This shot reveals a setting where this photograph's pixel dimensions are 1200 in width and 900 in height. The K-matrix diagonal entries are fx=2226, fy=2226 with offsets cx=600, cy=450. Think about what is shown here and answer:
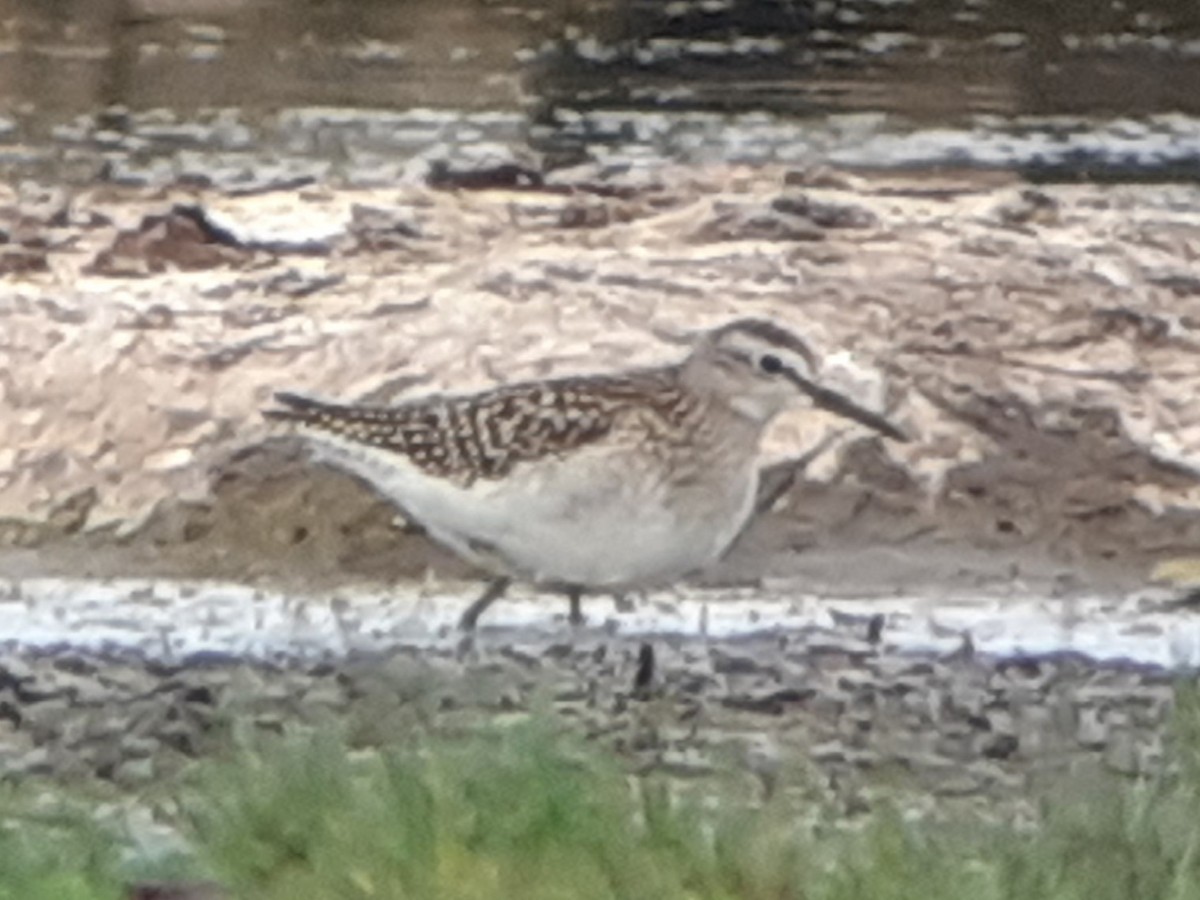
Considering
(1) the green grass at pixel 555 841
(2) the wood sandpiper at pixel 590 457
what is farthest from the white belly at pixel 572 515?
(1) the green grass at pixel 555 841

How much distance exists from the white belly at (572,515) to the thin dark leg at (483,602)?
0.01m

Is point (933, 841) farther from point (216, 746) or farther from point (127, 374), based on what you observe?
point (127, 374)

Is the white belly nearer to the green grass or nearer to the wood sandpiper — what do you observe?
the wood sandpiper

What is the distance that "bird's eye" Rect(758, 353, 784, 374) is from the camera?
1467 millimetres

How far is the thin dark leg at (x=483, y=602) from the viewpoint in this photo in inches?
58.0

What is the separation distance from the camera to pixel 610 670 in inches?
58.6

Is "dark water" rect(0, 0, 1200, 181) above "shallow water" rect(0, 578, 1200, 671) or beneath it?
above

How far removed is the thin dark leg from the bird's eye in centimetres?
22

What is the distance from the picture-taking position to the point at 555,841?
1258 mm

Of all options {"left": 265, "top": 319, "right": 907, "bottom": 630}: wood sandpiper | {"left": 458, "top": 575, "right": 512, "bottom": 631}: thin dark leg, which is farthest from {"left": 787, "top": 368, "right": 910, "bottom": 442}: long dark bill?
{"left": 458, "top": 575, "right": 512, "bottom": 631}: thin dark leg

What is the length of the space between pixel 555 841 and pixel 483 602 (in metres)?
0.26

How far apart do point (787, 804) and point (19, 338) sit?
1.95 ft

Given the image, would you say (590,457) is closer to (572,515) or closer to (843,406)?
(572,515)

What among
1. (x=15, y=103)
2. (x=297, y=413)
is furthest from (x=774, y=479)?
(x=15, y=103)
